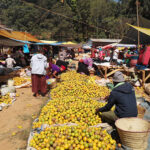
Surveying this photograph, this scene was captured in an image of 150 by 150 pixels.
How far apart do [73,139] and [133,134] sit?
1.04 metres

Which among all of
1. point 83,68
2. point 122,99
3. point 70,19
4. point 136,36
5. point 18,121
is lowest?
point 18,121

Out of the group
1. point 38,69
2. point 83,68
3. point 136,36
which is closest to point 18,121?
point 38,69

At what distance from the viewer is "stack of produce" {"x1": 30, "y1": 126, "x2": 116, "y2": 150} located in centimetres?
269

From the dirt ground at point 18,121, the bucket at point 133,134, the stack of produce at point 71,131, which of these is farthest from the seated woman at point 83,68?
the bucket at point 133,134

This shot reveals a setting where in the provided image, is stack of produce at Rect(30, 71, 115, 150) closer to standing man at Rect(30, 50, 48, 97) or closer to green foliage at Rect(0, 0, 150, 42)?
standing man at Rect(30, 50, 48, 97)

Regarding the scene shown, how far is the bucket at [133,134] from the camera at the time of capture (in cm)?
250

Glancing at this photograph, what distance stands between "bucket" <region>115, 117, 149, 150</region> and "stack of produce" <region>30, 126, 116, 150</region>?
0.96 ft

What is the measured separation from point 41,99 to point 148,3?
44357 mm

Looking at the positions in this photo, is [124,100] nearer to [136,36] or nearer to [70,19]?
[136,36]

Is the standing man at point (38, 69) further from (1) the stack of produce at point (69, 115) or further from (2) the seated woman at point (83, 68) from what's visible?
(2) the seated woman at point (83, 68)

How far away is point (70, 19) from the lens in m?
50.1

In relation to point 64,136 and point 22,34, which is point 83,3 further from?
point 64,136

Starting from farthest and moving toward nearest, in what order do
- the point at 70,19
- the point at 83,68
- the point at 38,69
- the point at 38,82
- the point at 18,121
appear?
the point at 70,19 → the point at 83,68 → the point at 38,82 → the point at 38,69 → the point at 18,121

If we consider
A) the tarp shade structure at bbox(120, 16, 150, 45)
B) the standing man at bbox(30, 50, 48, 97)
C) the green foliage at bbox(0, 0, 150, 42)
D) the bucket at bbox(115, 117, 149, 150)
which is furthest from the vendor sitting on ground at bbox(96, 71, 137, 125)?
the green foliage at bbox(0, 0, 150, 42)
